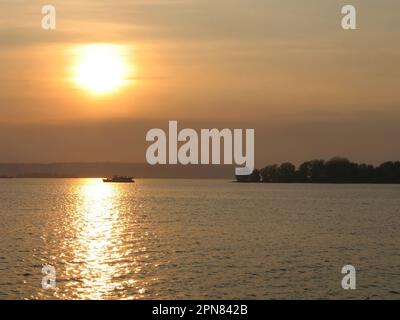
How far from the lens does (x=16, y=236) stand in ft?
252

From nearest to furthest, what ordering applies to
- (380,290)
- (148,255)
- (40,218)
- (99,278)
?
(380,290) → (99,278) → (148,255) → (40,218)

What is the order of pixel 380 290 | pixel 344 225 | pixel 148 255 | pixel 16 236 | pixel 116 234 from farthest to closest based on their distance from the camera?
1. pixel 344 225
2. pixel 116 234
3. pixel 16 236
4. pixel 148 255
5. pixel 380 290

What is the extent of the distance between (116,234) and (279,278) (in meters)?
40.1

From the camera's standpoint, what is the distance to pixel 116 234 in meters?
83.2

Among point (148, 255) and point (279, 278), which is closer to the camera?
point (279, 278)

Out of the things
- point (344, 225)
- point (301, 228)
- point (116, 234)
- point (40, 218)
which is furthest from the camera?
point (40, 218)

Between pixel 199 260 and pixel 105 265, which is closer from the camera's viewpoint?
pixel 105 265

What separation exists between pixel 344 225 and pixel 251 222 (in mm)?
13260

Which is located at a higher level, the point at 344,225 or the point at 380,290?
the point at 344,225
